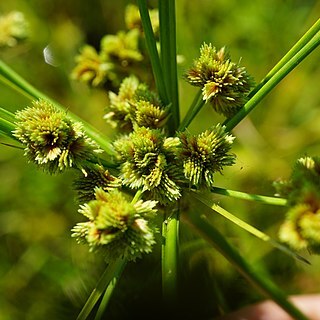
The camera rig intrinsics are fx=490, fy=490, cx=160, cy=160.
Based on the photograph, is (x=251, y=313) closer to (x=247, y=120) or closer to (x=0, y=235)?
(x=247, y=120)

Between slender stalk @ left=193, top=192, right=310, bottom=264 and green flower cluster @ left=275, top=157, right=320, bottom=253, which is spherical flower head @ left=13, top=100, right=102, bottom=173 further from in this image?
green flower cluster @ left=275, top=157, right=320, bottom=253

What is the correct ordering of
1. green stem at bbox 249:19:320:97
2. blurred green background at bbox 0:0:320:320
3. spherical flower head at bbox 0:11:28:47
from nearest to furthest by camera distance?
green stem at bbox 249:19:320:97 < spherical flower head at bbox 0:11:28:47 < blurred green background at bbox 0:0:320:320

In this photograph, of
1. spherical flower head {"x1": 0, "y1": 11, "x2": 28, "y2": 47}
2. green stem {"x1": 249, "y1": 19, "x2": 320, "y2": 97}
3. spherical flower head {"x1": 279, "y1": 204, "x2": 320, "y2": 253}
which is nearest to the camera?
spherical flower head {"x1": 279, "y1": 204, "x2": 320, "y2": 253}

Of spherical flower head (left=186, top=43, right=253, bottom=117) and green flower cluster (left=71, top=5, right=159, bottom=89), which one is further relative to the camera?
green flower cluster (left=71, top=5, right=159, bottom=89)

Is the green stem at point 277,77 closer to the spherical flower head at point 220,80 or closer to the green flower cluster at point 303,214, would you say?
the spherical flower head at point 220,80

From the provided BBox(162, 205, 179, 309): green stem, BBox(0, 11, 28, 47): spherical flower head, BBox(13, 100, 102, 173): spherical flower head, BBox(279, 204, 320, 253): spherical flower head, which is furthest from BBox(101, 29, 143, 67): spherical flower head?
BBox(279, 204, 320, 253): spherical flower head

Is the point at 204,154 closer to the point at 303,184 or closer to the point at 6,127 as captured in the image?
the point at 303,184

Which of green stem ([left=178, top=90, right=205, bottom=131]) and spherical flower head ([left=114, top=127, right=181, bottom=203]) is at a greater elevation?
green stem ([left=178, top=90, right=205, bottom=131])

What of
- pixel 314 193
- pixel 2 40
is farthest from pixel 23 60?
pixel 314 193
